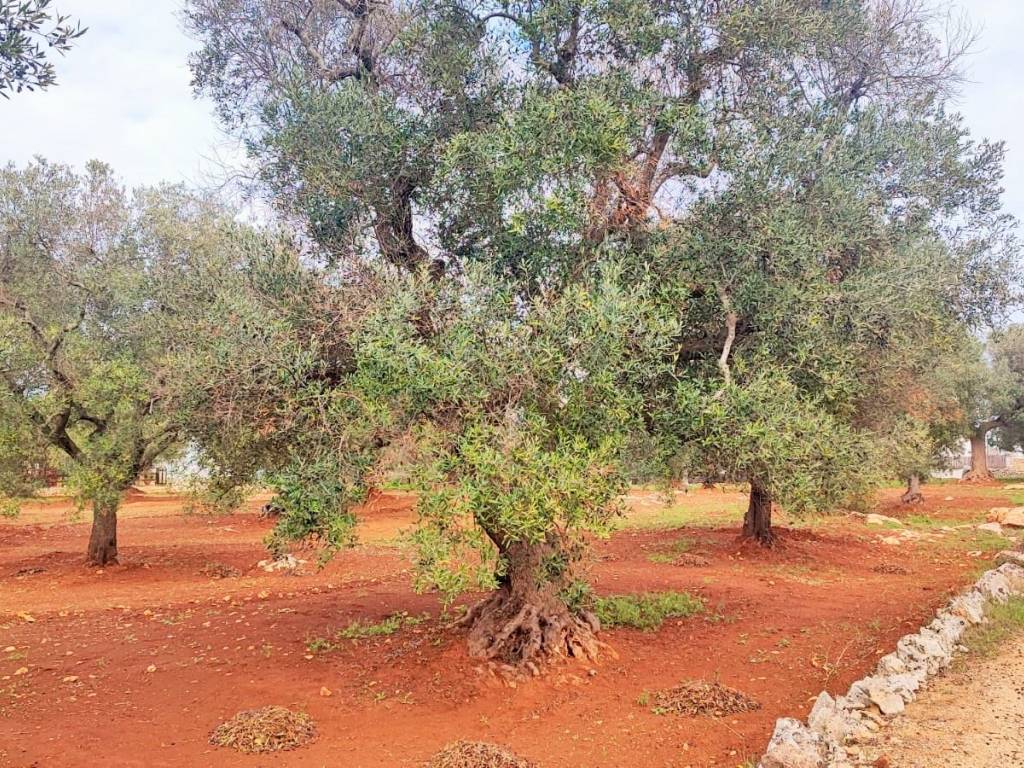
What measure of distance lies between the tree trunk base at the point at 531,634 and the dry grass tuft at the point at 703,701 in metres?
1.43

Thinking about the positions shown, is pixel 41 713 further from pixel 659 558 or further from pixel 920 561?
pixel 920 561

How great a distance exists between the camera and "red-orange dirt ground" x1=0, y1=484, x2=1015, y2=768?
7488mm

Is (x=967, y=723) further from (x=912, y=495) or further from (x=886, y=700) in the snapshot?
(x=912, y=495)

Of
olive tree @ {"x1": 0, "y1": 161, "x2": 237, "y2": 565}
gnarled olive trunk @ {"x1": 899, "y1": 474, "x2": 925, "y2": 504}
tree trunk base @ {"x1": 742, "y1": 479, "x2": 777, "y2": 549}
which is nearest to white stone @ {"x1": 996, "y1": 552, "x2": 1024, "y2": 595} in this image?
tree trunk base @ {"x1": 742, "y1": 479, "x2": 777, "y2": 549}

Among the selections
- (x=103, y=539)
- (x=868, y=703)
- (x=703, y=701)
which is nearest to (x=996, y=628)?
(x=868, y=703)

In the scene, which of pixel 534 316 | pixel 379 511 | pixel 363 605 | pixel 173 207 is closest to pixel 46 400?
pixel 173 207

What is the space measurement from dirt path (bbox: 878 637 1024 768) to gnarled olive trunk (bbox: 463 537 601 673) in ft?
12.6

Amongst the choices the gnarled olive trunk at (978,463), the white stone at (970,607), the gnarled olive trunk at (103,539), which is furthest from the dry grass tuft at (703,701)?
the gnarled olive trunk at (978,463)

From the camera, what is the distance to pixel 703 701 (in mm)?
8125

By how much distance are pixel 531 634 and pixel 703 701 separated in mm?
2246

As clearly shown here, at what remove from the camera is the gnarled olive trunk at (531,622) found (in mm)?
9359

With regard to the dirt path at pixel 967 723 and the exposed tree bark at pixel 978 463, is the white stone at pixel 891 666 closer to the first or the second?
the dirt path at pixel 967 723

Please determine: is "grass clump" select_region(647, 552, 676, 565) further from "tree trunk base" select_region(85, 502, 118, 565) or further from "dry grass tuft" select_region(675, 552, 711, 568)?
"tree trunk base" select_region(85, 502, 118, 565)

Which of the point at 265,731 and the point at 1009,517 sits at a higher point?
the point at 1009,517
